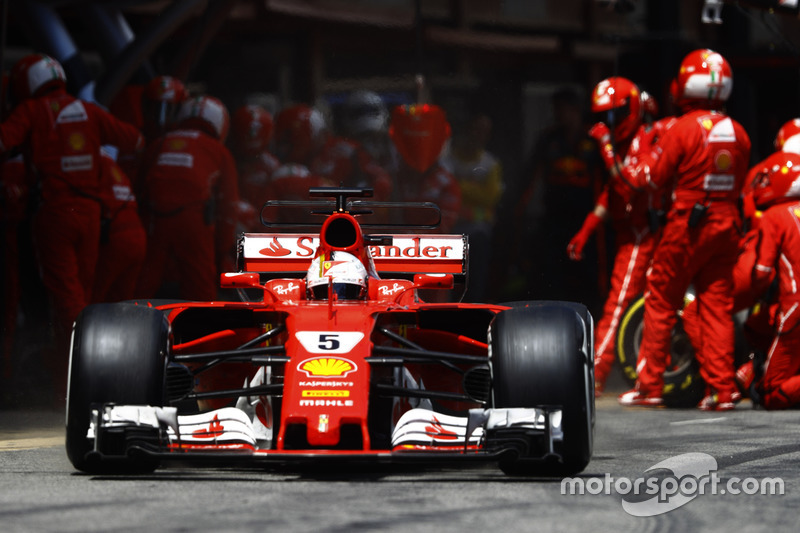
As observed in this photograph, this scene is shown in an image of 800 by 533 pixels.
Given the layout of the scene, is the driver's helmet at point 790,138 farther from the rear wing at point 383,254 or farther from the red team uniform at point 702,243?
the rear wing at point 383,254

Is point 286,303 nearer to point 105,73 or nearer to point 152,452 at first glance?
point 152,452

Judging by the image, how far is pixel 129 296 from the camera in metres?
10.2

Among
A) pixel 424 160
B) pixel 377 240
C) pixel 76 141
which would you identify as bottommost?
pixel 377 240

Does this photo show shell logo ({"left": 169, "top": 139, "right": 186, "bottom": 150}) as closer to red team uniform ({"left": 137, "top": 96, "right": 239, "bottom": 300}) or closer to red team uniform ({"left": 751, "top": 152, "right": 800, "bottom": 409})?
red team uniform ({"left": 137, "top": 96, "right": 239, "bottom": 300})

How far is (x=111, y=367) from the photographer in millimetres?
5852

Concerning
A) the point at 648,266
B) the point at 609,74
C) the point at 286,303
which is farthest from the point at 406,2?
the point at 286,303

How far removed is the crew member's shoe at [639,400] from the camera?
32.0 ft

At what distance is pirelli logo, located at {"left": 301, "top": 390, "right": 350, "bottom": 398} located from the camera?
19.2ft

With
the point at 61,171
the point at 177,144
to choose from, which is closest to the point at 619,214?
the point at 177,144

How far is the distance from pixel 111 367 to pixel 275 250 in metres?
2.29

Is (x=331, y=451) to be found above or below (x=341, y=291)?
below

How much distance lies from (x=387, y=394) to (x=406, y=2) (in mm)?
5625

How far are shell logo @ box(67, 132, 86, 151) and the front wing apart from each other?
158 inches

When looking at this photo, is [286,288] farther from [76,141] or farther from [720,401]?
[720,401]
